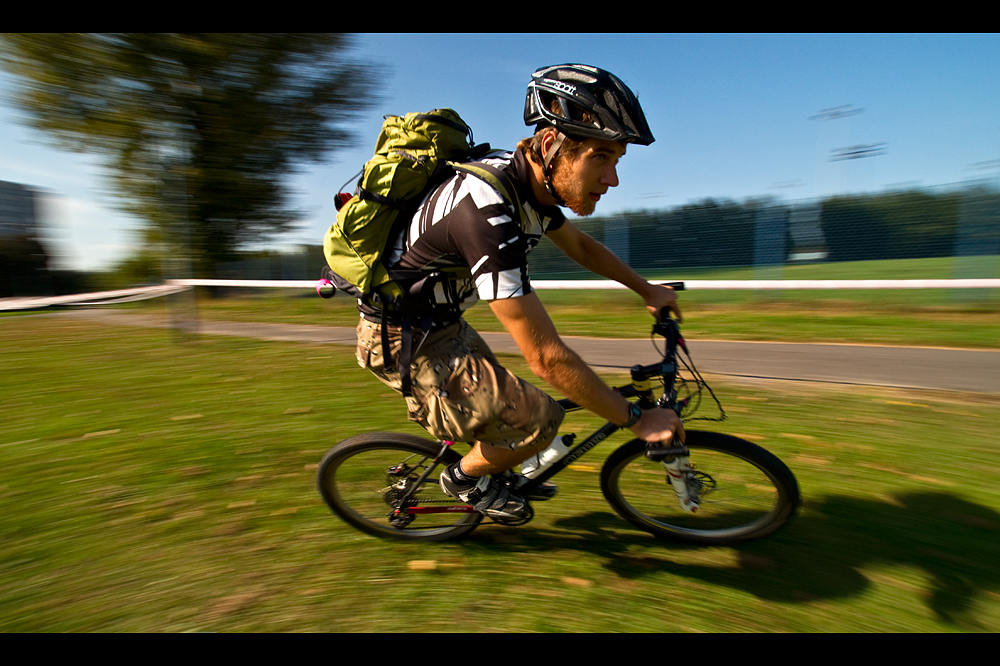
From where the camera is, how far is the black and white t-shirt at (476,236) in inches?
81.0

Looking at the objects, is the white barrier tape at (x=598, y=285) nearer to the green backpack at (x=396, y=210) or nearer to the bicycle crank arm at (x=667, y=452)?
the bicycle crank arm at (x=667, y=452)

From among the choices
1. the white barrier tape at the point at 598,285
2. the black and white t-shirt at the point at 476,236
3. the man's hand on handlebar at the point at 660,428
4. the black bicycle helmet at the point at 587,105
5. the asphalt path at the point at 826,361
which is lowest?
the asphalt path at the point at 826,361

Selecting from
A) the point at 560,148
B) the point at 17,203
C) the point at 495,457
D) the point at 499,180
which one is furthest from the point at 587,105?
the point at 17,203

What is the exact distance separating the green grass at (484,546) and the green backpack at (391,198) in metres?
1.36

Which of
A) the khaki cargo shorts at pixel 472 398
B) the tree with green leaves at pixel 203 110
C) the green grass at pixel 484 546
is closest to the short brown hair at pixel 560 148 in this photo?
the khaki cargo shorts at pixel 472 398

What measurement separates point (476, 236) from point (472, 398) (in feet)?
2.44

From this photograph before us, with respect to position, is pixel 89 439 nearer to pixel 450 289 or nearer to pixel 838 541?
pixel 450 289

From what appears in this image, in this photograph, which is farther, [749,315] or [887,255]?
[887,255]

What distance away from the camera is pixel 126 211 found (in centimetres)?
1988

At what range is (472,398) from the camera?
2.51 metres

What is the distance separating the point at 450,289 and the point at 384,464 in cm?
111

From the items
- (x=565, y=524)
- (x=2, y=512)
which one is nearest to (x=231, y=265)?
(x=2, y=512)

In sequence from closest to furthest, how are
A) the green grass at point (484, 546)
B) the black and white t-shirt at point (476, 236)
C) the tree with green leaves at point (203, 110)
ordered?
1. the black and white t-shirt at point (476, 236)
2. the green grass at point (484, 546)
3. the tree with green leaves at point (203, 110)

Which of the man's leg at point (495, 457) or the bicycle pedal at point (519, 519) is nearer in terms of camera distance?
the man's leg at point (495, 457)
